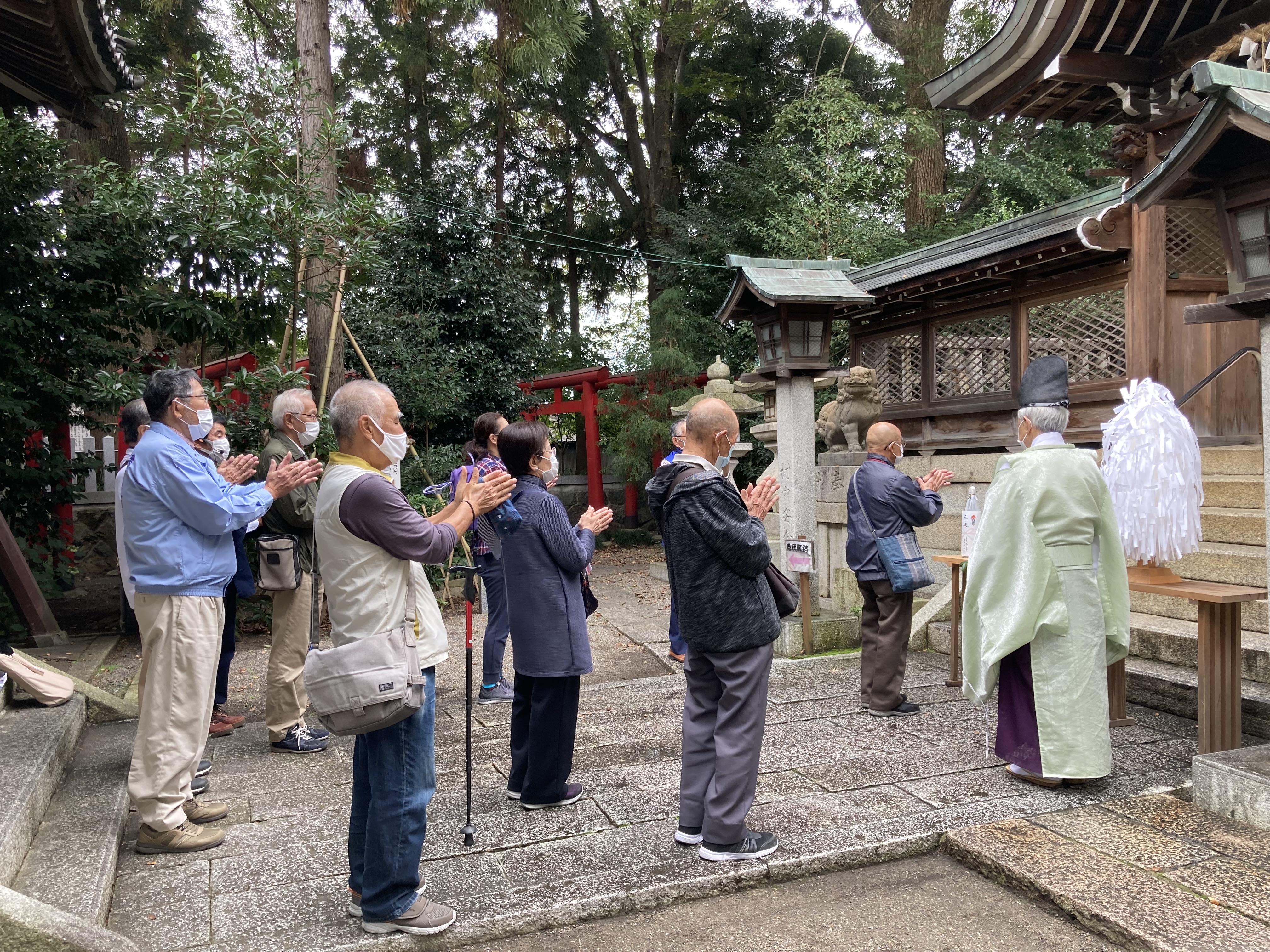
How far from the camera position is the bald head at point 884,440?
5.91m

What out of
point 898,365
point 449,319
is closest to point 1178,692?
point 898,365

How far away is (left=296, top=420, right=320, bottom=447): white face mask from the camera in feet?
16.8

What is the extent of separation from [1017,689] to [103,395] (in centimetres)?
720

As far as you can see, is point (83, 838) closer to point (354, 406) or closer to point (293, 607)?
point (293, 607)

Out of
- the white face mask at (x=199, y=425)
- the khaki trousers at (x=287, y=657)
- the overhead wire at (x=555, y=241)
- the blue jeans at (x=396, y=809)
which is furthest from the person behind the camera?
the overhead wire at (x=555, y=241)

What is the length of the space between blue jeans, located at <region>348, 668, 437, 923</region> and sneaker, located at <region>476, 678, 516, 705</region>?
3.11m

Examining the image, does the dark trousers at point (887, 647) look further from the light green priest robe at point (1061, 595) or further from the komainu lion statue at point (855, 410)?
the komainu lion statue at point (855, 410)

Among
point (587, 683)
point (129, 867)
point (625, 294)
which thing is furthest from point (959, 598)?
point (625, 294)

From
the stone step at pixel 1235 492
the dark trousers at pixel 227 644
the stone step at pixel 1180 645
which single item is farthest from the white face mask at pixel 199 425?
the stone step at pixel 1235 492

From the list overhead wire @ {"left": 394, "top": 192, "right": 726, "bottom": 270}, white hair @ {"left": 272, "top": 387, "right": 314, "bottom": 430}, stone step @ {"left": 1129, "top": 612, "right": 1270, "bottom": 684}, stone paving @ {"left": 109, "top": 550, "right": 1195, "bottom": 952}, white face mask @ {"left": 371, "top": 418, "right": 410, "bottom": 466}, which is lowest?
stone paving @ {"left": 109, "top": 550, "right": 1195, "bottom": 952}

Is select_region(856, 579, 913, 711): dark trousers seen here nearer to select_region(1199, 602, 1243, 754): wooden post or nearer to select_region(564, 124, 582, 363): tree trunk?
select_region(1199, 602, 1243, 754): wooden post

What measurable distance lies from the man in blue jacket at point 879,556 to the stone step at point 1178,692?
1330 mm

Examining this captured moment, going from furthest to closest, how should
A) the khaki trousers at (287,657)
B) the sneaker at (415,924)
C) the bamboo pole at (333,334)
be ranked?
the bamboo pole at (333,334) → the khaki trousers at (287,657) → the sneaker at (415,924)

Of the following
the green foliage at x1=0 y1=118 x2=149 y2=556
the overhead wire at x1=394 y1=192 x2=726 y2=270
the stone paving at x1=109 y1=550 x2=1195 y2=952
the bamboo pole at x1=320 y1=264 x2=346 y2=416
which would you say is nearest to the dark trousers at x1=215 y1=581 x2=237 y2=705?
the stone paving at x1=109 y1=550 x2=1195 y2=952
